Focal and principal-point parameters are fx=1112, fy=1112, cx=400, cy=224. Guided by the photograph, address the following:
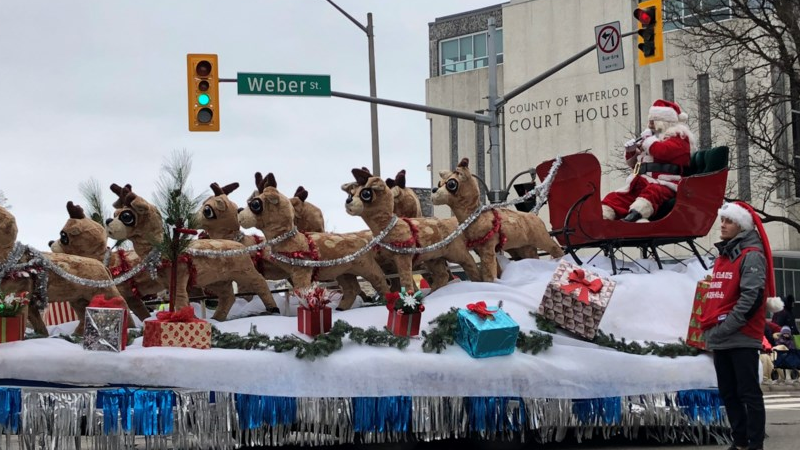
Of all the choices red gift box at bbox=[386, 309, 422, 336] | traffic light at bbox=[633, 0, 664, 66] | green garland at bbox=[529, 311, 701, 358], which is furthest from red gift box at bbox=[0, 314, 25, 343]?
traffic light at bbox=[633, 0, 664, 66]

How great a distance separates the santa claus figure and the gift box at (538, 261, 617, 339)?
1.36 m

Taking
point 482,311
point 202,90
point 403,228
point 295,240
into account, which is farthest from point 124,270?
point 202,90

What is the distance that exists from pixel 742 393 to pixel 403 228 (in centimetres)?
338

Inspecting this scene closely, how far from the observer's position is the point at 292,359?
7805mm

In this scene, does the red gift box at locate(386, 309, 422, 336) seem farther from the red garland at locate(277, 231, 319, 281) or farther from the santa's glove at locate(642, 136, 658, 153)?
→ the santa's glove at locate(642, 136, 658, 153)

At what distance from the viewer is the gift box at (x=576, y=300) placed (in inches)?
343

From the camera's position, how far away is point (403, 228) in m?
9.63

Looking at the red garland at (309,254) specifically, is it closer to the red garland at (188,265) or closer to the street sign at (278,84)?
the red garland at (188,265)

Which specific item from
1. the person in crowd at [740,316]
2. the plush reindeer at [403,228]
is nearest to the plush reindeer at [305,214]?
the plush reindeer at [403,228]

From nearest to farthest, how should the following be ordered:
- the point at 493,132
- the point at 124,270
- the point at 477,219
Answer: the point at 124,270 < the point at 477,219 < the point at 493,132

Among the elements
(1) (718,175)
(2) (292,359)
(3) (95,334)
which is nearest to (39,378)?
(3) (95,334)

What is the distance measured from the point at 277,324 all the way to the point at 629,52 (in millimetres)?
26842

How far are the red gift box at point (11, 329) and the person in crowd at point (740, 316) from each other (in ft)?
15.9

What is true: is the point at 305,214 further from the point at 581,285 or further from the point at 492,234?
the point at 581,285
